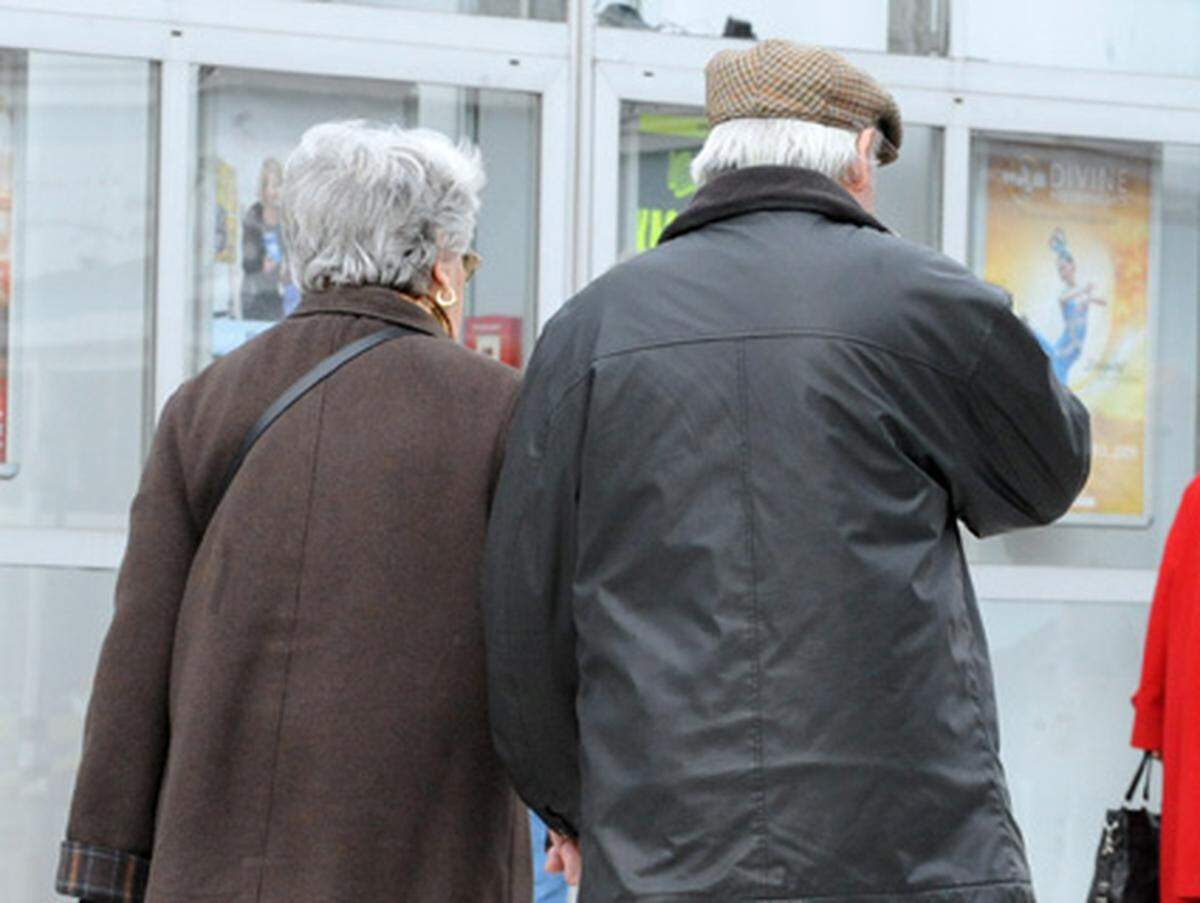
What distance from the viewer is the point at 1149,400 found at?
19.8 ft

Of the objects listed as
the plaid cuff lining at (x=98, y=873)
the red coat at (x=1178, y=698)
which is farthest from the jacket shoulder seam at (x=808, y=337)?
the red coat at (x=1178, y=698)

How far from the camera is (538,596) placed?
272 cm

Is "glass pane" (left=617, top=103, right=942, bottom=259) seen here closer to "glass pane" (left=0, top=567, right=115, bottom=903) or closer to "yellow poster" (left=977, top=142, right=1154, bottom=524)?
"yellow poster" (left=977, top=142, right=1154, bottom=524)

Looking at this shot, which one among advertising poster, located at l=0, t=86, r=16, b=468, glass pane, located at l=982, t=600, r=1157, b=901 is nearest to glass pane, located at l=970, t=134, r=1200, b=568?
glass pane, located at l=982, t=600, r=1157, b=901

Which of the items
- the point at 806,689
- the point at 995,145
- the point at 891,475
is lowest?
the point at 806,689

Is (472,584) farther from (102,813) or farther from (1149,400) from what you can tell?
(1149,400)

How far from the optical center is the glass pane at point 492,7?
544 cm

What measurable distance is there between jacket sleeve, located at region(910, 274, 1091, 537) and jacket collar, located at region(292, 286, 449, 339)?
77 centimetres

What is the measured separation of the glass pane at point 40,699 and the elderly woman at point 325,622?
7.22ft

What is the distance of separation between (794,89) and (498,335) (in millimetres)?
2794

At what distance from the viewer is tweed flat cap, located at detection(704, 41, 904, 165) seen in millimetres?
2793

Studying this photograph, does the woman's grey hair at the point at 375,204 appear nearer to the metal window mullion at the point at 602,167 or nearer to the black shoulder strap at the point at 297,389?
the black shoulder strap at the point at 297,389

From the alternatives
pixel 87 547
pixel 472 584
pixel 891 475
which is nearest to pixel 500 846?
pixel 472 584

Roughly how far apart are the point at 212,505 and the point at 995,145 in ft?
10.9
